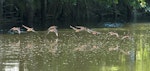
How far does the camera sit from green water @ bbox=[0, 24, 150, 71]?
15617 millimetres

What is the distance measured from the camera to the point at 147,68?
1521cm

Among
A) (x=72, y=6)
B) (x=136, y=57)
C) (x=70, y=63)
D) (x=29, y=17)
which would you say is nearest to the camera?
(x=70, y=63)

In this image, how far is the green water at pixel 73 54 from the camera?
15617 millimetres

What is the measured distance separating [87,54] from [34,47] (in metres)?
2.90

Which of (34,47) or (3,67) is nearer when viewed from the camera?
(3,67)

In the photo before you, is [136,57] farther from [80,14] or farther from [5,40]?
[80,14]

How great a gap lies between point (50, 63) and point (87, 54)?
2.45 meters

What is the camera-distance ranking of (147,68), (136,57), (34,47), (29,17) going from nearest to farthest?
1. (147,68)
2. (136,57)
3. (34,47)
4. (29,17)

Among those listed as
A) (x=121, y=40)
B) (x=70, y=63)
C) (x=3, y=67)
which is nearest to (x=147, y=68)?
(x=70, y=63)

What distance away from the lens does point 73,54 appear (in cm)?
1845

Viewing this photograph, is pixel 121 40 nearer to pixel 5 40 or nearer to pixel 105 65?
pixel 5 40

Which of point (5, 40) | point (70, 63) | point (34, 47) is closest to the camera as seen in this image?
point (70, 63)

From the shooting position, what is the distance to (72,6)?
42.8 meters

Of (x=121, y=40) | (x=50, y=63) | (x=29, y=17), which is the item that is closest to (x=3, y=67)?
(x=50, y=63)
